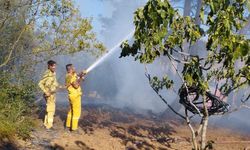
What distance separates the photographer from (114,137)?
10320 millimetres

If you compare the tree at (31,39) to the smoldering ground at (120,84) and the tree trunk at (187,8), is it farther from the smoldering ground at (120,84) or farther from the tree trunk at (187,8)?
the tree trunk at (187,8)

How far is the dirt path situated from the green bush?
1.05 feet

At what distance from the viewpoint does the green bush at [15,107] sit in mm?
8766

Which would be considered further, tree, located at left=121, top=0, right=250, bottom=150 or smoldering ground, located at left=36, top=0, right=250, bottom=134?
smoldering ground, located at left=36, top=0, right=250, bottom=134

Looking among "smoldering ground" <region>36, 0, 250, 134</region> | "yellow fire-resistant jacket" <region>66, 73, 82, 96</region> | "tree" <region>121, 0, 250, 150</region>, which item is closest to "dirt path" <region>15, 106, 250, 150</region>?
"yellow fire-resistant jacket" <region>66, 73, 82, 96</region>

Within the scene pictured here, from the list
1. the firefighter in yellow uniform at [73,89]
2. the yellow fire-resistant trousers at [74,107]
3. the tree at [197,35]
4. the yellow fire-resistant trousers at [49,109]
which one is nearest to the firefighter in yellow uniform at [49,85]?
the yellow fire-resistant trousers at [49,109]

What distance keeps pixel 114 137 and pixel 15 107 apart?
278 centimetres

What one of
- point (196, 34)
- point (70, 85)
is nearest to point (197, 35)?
point (196, 34)

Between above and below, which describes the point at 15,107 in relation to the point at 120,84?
below

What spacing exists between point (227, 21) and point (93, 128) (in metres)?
7.89

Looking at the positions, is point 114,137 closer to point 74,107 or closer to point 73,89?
point 74,107

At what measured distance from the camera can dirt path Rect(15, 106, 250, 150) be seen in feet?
30.1

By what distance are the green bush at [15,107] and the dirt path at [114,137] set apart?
1.05 feet

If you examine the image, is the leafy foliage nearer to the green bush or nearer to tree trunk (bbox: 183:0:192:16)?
the green bush
